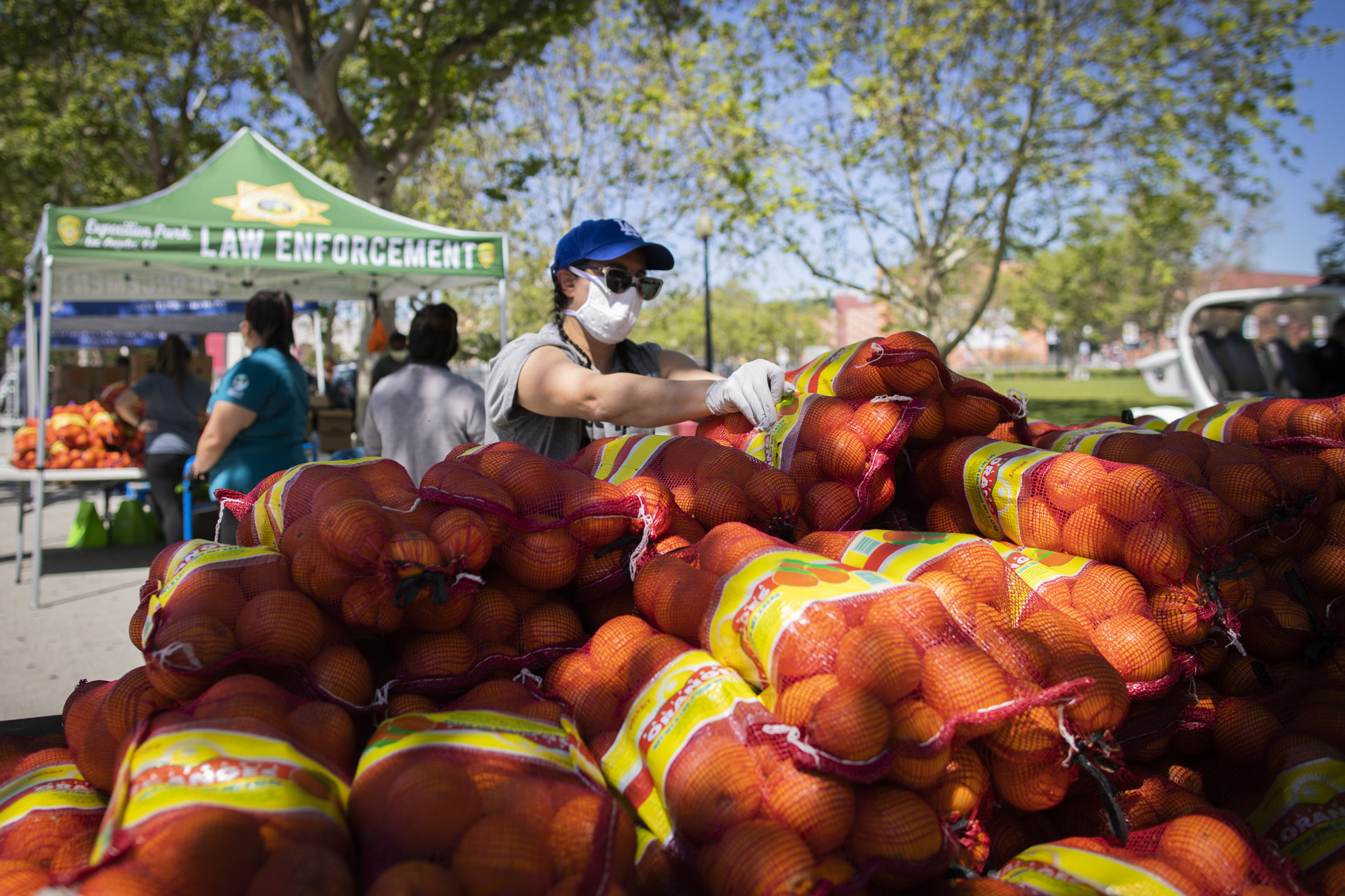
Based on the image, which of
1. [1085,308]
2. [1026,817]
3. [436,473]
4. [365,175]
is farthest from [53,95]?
[1085,308]

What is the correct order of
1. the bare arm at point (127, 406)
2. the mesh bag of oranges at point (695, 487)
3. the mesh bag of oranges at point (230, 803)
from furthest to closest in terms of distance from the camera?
the bare arm at point (127, 406) < the mesh bag of oranges at point (695, 487) < the mesh bag of oranges at point (230, 803)

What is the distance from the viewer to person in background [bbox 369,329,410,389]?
8.52 metres

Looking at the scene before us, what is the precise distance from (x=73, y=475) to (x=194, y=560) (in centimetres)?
678

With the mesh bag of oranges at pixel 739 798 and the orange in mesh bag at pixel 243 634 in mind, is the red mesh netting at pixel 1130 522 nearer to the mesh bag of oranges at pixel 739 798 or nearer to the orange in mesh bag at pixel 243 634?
the mesh bag of oranges at pixel 739 798

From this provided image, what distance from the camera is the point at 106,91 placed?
58.5 ft

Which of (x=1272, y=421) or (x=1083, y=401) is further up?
(x=1083, y=401)

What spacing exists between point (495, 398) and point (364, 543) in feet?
4.52

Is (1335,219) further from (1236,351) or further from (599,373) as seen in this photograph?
(599,373)

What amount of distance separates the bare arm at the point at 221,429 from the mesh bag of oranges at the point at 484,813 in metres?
3.75

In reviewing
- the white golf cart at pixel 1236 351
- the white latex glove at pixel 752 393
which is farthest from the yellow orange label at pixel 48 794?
the white golf cart at pixel 1236 351

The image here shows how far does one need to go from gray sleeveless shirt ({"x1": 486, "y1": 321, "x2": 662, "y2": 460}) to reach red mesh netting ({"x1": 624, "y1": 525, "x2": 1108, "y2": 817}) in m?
1.38

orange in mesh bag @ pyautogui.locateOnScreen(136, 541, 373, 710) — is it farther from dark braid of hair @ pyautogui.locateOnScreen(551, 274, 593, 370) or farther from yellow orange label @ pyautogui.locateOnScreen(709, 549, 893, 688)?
dark braid of hair @ pyautogui.locateOnScreen(551, 274, 593, 370)

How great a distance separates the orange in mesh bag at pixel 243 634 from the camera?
1.48 metres

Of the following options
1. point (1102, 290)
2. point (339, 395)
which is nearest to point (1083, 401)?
Result: point (339, 395)
